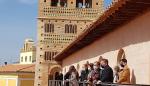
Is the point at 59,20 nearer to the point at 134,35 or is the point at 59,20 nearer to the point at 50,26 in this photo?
the point at 50,26

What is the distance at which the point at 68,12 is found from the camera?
207 feet

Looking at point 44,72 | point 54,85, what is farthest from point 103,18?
point 44,72

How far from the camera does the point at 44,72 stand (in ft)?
201

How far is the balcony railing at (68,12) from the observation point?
207 ft

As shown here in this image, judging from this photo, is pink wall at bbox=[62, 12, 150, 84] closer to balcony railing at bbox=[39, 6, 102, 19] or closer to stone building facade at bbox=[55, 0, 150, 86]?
stone building facade at bbox=[55, 0, 150, 86]

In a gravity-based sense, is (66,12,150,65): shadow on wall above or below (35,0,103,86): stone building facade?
below

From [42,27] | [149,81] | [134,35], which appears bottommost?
[149,81]

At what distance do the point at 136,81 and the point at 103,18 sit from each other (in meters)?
2.05

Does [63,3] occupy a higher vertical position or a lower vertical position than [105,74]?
higher

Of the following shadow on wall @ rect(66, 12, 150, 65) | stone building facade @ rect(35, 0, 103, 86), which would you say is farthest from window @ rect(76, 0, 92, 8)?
shadow on wall @ rect(66, 12, 150, 65)

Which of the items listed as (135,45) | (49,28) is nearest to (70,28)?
(49,28)

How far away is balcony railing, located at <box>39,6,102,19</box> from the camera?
207 ft

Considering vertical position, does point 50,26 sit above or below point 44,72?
above

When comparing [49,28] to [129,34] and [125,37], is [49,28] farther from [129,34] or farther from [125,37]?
[129,34]
